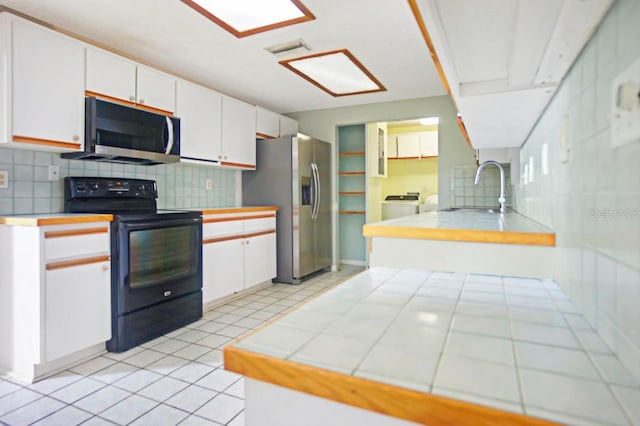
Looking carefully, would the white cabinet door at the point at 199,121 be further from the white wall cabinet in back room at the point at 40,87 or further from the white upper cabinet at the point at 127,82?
the white wall cabinet in back room at the point at 40,87

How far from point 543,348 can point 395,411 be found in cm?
32

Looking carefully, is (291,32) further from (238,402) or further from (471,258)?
(238,402)

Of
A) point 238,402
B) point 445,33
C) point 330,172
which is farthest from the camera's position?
point 330,172

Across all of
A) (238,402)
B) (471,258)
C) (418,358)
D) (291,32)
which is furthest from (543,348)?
(291,32)

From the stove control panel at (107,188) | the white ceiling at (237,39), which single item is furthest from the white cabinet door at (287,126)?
the stove control panel at (107,188)

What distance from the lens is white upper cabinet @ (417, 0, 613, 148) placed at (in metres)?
0.78

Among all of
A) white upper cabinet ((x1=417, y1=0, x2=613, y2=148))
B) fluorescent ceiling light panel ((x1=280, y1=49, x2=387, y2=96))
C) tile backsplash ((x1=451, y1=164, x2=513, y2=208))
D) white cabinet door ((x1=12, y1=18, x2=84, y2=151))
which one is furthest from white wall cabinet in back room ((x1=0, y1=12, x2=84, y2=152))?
tile backsplash ((x1=451, y1=164, x2=513, y2=208))

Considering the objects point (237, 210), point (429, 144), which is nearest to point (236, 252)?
point (237, 210)

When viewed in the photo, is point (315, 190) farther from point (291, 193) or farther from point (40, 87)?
point (40, 87)

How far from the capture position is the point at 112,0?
218 centimetres

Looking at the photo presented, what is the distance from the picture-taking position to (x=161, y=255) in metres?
2.57

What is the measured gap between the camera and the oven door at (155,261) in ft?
7.61

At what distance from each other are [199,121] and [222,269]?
1.35m

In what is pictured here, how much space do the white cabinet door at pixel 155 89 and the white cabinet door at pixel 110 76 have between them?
6 cm
